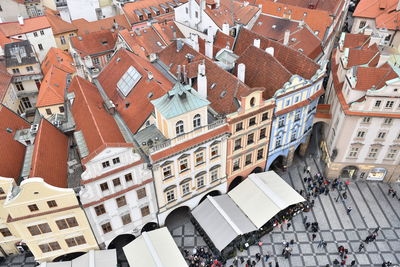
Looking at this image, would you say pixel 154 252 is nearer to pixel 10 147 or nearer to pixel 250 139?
pixel 250 139

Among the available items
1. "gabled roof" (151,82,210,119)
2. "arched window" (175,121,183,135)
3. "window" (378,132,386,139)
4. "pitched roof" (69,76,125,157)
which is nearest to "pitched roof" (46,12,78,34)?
"pitched roof" (69,76,125,157)

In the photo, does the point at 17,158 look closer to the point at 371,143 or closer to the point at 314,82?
the point at 314,82

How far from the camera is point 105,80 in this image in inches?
1905

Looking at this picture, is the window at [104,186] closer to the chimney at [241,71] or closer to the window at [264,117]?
the window at [264,117]

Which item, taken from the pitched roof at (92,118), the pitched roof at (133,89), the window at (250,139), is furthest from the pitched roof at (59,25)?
the window at (250,139)

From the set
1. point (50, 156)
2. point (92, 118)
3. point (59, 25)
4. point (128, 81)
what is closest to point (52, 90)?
point (128, 81)

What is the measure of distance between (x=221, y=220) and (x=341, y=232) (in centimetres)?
1694

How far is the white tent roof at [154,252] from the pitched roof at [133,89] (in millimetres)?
13221

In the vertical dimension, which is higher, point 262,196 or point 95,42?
point 95,42

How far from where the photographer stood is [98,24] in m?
80.5

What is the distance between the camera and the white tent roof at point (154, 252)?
123 feet

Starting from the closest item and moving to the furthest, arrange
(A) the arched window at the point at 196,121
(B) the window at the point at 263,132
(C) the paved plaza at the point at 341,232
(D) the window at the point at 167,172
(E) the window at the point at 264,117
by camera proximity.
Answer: (A) the arched window at the point at 196,121 < (D) the window at the point at 167,172 < (C) the paved plaza at the point at 341,232 < (E) the window at the point at 264,117 < (B) the window at the point at 263,132

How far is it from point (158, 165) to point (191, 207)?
427 inches

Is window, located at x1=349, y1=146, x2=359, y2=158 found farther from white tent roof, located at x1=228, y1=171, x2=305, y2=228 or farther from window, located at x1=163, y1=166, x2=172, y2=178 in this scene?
window, located at x1=163, y1=166, x2=172, y2=178
